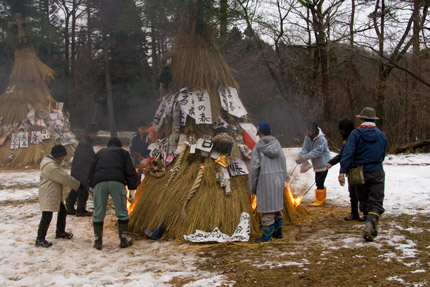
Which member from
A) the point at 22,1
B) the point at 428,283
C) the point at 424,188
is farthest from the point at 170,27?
the point at 22,1

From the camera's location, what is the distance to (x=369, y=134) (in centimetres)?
494

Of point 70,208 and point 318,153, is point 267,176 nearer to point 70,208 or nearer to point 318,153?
point 318,153

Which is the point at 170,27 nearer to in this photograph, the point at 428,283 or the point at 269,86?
the point at 428,283

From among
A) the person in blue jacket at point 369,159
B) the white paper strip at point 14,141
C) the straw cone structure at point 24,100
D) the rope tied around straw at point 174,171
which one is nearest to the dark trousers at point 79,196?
the rope tied around straw at point 174,171

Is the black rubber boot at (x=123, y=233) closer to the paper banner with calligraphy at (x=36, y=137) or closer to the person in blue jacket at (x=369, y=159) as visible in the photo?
the person in blue jacket at (x=369, y=159)

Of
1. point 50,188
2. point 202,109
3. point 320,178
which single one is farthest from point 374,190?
point 50,188

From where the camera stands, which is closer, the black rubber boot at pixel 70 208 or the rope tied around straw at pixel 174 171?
the rope tied around straw at pixel 174 171

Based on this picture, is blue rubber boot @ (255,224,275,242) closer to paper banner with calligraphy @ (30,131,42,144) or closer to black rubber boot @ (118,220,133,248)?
black rubber boot @ (118,220,133,248)

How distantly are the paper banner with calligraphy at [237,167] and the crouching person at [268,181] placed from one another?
51 cm

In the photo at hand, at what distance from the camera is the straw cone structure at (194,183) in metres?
5.10

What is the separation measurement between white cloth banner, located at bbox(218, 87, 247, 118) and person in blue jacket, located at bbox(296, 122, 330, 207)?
134cm

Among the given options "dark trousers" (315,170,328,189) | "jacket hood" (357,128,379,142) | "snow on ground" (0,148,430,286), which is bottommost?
"snow on ground" (0,148,430,286)

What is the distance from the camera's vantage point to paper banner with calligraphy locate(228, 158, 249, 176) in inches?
213

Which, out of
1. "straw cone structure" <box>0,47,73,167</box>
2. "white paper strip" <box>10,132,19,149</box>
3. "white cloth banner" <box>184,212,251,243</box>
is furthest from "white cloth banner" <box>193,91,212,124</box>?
"white paper strip" <box>10,132,19,149</box>
